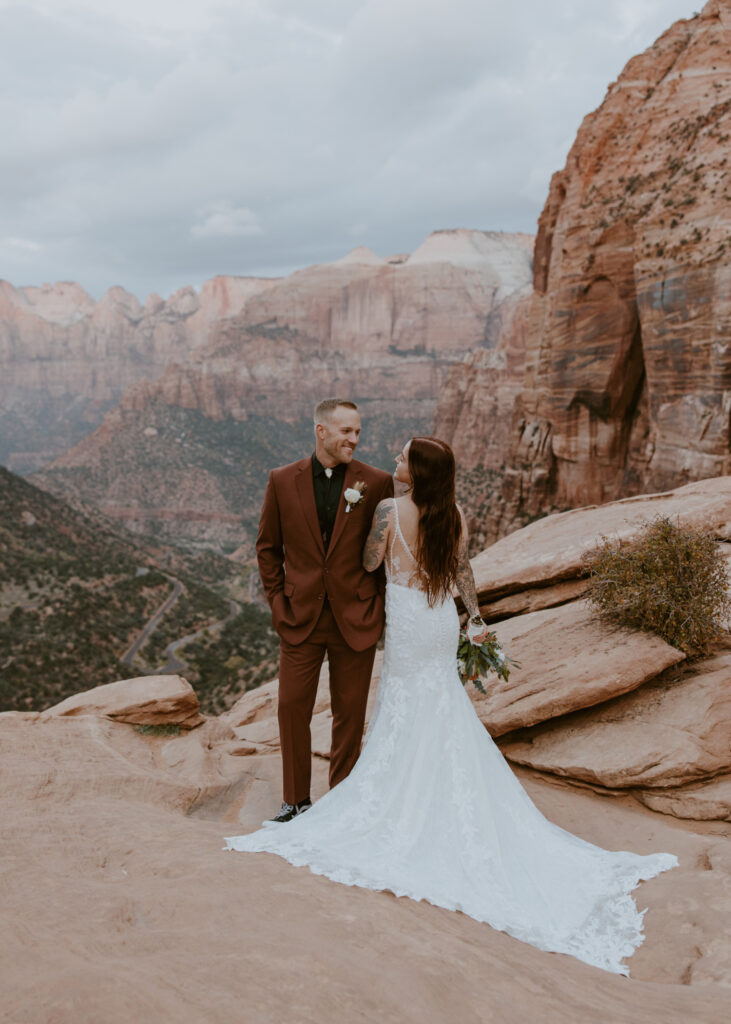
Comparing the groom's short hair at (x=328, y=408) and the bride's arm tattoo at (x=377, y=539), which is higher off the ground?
the groom's short hair at (x=328, y=408)

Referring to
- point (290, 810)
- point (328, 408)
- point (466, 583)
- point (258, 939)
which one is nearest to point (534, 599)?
point (466, 583)

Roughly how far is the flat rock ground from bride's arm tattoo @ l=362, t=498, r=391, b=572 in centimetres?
189

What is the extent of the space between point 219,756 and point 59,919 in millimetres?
3942

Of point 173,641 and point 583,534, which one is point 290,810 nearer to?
point 583,534

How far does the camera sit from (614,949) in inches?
129

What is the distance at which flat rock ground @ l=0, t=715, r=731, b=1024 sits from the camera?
2092mm

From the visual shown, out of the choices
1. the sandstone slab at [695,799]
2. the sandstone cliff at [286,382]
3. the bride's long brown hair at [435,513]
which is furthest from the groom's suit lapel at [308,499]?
the sandstone cliff at [286,382]

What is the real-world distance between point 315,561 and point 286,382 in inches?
5697

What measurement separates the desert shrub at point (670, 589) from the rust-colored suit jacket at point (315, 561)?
2631 mm

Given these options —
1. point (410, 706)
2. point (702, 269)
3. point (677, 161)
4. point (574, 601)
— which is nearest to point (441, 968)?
point (410, 706)

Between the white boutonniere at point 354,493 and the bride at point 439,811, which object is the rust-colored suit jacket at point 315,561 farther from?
the bride at point 439,811

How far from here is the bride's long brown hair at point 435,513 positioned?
4.11m

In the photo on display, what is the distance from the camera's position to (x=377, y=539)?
4387 millimetres

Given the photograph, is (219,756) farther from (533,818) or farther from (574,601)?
(574,601)
